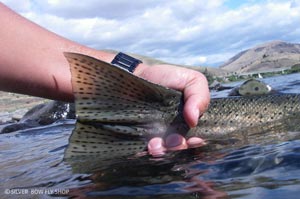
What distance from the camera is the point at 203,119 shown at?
457 centimetres

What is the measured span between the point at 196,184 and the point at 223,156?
82 centimetres

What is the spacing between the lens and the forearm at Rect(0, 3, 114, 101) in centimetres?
383

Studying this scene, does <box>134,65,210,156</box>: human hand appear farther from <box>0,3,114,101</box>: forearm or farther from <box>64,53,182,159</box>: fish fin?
<box>0,3,114,101</box>: forearm

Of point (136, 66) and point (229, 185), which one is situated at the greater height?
point (136, 66)

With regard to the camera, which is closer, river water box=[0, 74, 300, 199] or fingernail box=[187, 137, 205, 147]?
river water box=[0, 74, 300, 199]

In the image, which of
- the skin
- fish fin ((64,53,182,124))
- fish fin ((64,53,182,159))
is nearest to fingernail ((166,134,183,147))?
the skin

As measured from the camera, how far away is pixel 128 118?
13.6 ft

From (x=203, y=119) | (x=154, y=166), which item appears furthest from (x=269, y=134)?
(x=154, y=166)

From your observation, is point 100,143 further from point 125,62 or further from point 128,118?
point 125,62

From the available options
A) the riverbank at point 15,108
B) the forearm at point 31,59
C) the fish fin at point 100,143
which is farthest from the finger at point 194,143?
the riverbank at point 15,108

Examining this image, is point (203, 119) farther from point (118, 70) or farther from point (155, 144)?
point (118, 70)

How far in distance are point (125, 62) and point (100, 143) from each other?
84 cm

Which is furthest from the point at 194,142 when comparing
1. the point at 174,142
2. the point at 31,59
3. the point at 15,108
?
the point at 15,108

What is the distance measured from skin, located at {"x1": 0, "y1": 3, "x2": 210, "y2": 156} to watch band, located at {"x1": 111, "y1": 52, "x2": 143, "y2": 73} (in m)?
0.30
